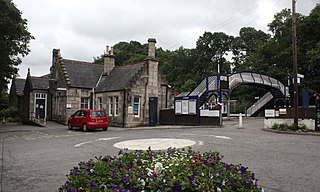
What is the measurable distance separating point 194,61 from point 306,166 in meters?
61.0

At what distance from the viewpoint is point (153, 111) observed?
89.8 ft

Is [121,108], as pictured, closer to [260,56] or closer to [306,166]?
[306,166]

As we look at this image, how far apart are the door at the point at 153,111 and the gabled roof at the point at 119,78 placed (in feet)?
9.34

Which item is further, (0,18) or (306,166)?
(0,18)

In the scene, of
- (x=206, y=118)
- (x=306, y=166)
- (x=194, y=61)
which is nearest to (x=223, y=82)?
(x=206, y=118)

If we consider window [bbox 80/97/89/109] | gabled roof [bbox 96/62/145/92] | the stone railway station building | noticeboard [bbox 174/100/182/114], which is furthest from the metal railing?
window [bbox 80/97/89/109]

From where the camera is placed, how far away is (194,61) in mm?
68000

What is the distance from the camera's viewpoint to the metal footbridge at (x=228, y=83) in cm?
2730

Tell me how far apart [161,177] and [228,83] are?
2544cm

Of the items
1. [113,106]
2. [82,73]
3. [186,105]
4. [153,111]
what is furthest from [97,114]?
[82,73]

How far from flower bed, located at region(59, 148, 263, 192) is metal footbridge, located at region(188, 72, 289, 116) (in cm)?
2294

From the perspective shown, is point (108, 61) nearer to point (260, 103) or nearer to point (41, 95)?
point (41, 95)

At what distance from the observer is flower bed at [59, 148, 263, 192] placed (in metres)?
3.23

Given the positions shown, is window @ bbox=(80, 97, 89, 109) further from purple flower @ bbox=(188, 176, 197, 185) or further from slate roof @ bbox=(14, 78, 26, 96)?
purple flower @ bbox=(188, 176, 197, 185)
